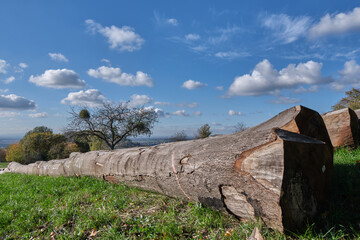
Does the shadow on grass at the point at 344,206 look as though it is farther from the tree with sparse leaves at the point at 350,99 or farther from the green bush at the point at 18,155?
the green bush at the point at 18,155

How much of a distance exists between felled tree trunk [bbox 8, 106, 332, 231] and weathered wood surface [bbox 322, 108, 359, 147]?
2.81 metres

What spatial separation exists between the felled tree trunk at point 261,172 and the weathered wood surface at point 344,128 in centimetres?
281

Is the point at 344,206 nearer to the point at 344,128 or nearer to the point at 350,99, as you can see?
the point at 344,128

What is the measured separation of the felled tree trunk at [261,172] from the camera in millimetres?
2314

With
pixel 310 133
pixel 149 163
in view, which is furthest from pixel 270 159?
pixel 149 163

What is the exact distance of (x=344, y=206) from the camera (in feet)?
9.64

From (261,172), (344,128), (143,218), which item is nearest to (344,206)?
(261,172)

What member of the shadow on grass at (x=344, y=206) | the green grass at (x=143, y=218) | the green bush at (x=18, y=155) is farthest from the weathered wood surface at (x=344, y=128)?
the green bush at (x=18, y=155)

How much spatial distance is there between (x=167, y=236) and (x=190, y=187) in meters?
Result: 0.85

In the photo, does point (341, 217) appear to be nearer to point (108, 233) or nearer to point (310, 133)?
point (310, 133)

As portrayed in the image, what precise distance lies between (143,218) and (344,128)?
579 centimetres

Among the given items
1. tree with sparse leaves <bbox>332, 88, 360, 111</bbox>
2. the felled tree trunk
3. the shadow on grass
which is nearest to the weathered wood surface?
the shadow on grass

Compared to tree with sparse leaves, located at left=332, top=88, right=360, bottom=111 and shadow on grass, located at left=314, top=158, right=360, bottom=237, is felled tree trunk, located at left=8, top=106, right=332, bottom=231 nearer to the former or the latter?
shadow on grass, located at left=314, top=158, right=360, bottom=237

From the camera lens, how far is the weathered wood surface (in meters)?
5.86
